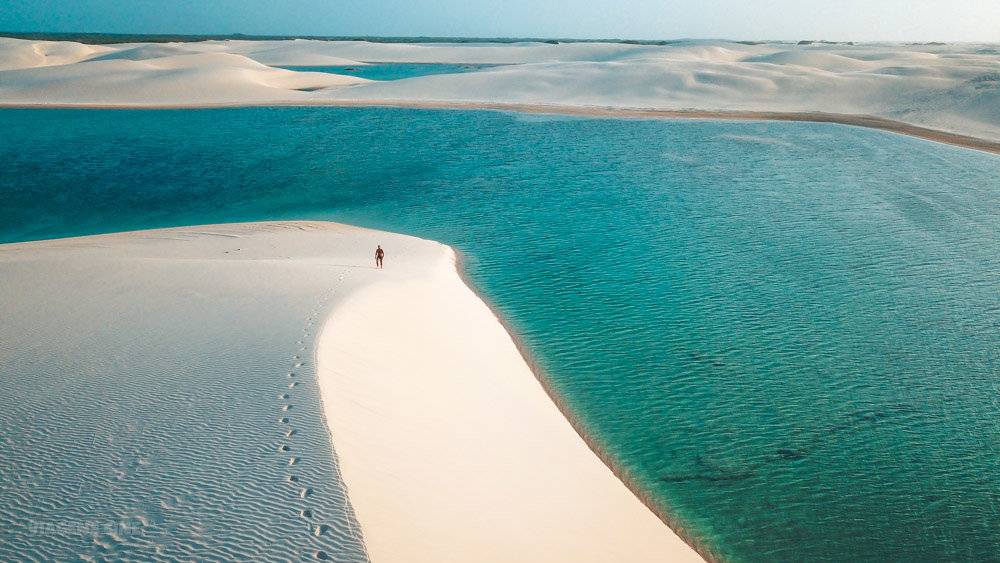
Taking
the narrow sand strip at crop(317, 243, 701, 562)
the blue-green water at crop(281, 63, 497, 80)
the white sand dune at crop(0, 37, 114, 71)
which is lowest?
the narrow sand strip at crop(317, 243, 701, 562)

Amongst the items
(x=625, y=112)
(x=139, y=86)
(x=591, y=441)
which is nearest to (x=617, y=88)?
(x=625, y=112)

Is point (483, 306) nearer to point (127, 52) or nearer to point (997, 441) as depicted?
point (997, 441)

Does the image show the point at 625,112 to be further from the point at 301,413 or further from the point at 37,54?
the point at 37,54

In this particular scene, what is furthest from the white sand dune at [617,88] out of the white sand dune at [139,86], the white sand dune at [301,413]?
the white sand dune at [301,413]

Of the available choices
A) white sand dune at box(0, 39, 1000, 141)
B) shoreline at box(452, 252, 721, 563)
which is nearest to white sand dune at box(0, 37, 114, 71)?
white sand dune at box(0, 39, 1000, 141)

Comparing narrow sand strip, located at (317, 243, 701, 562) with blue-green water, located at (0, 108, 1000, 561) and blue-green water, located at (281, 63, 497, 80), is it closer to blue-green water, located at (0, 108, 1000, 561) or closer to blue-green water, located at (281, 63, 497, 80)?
blue-green water, located at (0, 108, 1000, 561)

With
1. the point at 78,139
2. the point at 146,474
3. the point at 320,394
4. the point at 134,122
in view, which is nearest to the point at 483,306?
the point at 320,394
